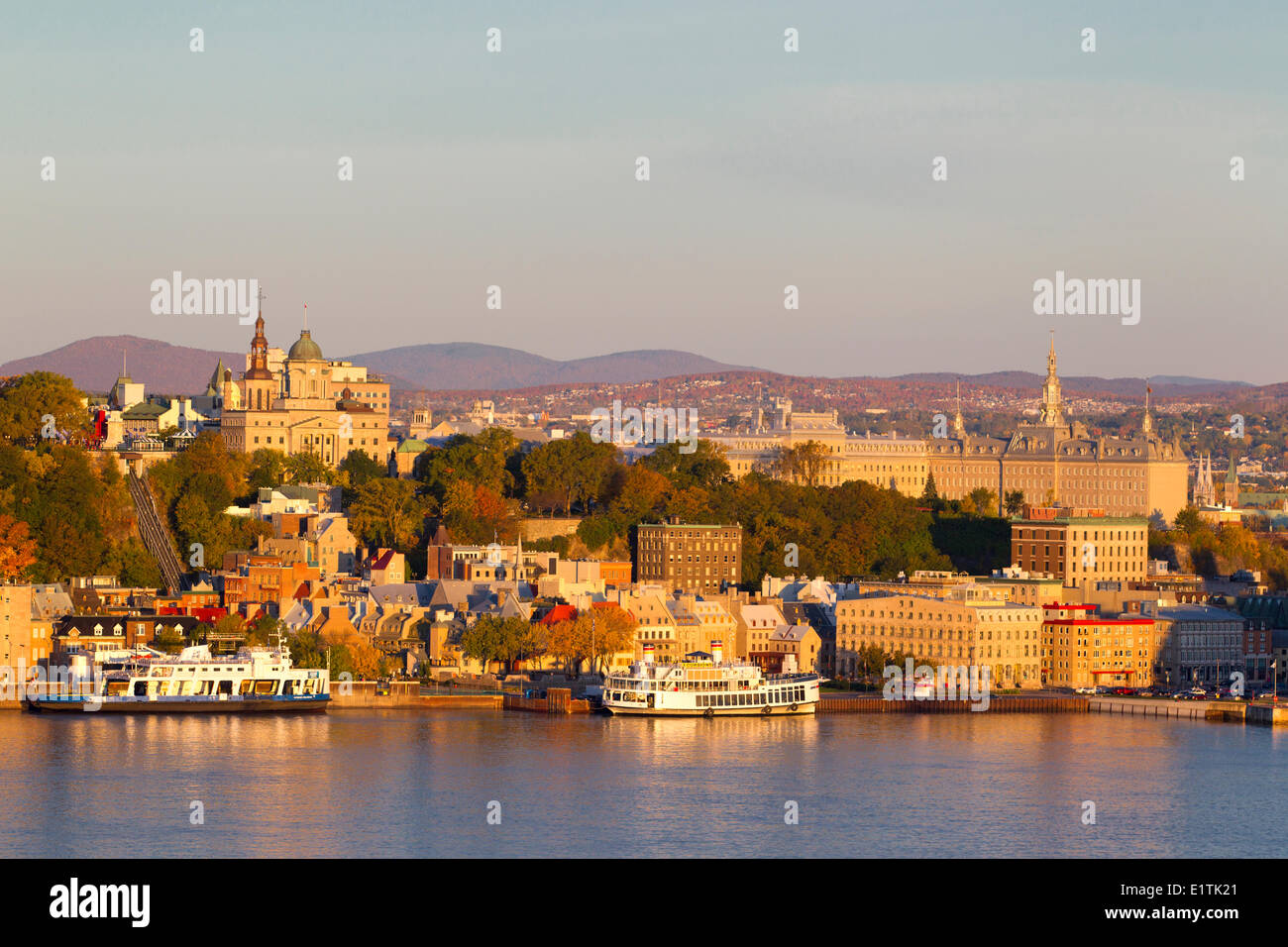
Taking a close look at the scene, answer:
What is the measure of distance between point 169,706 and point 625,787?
1397cm

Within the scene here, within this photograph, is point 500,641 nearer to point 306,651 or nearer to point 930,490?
point 306,651

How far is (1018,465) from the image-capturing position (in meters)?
86.9

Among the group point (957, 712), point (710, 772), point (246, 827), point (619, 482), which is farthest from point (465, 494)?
point (246, 827)

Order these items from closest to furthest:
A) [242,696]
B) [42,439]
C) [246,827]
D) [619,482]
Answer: [246,827]
[242,696]
[42,439]
[619,482]

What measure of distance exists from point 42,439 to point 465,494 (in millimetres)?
10744

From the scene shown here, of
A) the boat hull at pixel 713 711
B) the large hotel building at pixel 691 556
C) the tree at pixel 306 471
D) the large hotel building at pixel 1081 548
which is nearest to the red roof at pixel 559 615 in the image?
the boat hull at pixel 713 711

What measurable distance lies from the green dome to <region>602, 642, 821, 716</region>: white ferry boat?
30.8 meters

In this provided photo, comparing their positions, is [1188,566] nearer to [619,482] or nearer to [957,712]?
[619,482]

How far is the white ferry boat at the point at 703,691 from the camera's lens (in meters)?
45.9

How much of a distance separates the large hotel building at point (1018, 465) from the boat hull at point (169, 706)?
37042 mm

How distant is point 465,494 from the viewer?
62625 millimetres

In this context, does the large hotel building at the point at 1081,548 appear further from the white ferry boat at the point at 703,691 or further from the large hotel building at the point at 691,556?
the white ferry boat at the point at 703,691

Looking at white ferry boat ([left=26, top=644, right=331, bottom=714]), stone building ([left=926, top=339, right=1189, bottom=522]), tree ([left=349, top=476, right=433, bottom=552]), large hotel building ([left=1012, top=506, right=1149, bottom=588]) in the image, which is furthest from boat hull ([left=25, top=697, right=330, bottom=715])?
stone building ([left=926, top=339, right=1189, bottom=522])

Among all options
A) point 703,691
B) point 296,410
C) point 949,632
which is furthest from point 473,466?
point 703,691
